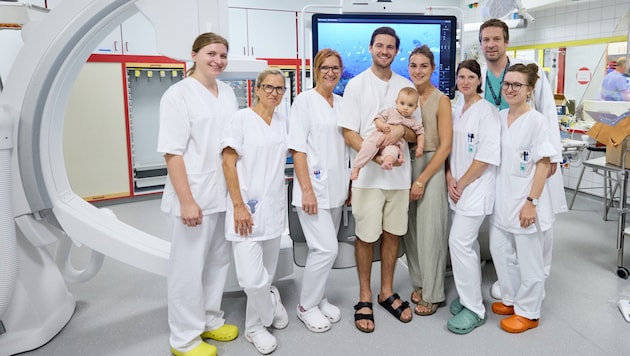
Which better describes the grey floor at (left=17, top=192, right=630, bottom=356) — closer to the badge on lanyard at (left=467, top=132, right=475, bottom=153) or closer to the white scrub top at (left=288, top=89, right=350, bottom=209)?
the white scrub top at (left=288, top=89, right=350, bottom=209)

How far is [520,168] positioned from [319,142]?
1101 mm

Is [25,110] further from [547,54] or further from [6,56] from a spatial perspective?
[547,54]

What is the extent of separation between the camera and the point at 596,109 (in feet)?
11.2

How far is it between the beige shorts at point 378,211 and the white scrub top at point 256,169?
1.68 ft

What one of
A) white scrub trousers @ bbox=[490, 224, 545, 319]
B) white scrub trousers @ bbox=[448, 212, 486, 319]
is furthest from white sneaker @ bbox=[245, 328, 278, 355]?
white scrub trousers @ bbox=[490, 224, 545, 319]

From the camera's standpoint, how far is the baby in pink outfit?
7.81ft

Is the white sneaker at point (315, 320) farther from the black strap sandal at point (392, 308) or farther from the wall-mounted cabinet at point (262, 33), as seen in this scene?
the wall-mounted cabinet at point (262, 33)

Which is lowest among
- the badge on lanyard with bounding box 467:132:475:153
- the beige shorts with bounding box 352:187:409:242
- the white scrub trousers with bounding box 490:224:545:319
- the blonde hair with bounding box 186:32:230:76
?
the white scrub trousers with bounding box 490:224:545:319

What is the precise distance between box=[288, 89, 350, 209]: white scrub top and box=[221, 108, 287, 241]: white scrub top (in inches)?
6.0

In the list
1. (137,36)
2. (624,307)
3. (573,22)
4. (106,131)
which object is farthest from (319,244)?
(573,22)

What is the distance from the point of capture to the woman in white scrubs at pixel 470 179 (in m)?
2.55

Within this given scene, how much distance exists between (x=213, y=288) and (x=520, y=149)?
186 centimetres

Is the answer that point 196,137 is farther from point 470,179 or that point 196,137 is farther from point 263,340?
point 470,179

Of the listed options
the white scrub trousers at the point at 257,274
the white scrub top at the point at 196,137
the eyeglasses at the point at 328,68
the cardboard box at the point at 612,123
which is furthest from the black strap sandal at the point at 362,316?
the cardboard box at the point at 612,123
